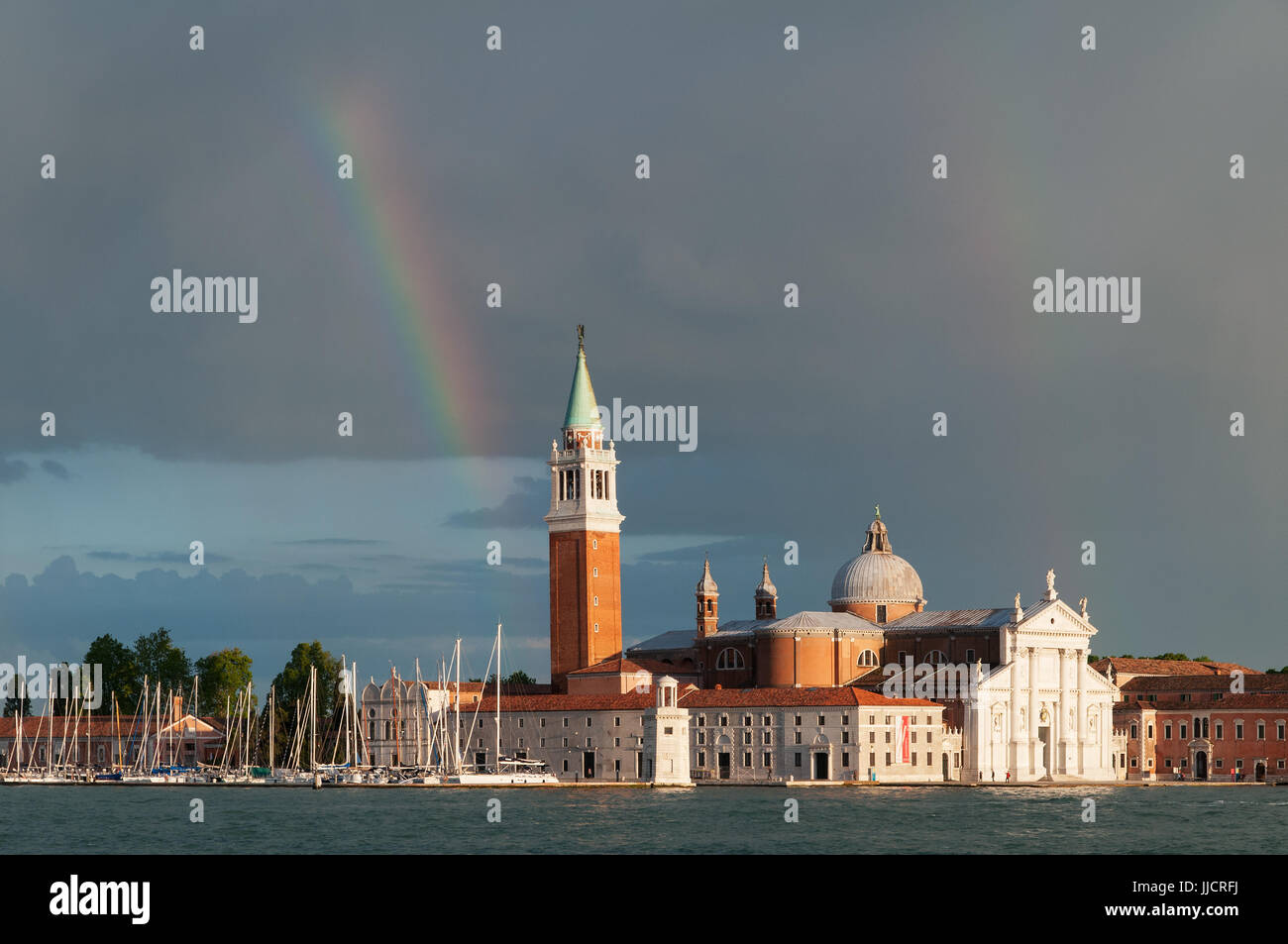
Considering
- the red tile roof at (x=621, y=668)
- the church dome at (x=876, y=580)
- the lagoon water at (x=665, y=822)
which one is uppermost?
the church dome at (x=876, y=580)

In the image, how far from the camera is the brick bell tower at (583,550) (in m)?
86.6

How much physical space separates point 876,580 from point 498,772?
20.2 metres

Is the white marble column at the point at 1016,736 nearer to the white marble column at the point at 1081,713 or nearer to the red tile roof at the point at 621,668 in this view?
the white marble column at the point at 1081,713

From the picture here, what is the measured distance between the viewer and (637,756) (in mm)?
79938

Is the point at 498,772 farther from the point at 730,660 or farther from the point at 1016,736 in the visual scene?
the point at 1016,736

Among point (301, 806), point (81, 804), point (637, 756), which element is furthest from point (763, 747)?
point (81, 804)

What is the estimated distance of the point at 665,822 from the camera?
168 feet

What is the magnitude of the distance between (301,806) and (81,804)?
35.1ft

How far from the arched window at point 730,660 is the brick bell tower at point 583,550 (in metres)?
4.89

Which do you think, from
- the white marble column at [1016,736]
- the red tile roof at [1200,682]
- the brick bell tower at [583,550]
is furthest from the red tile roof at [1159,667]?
the brick bell tower at [583,550]

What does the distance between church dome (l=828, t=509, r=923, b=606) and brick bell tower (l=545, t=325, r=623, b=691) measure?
10.9 metres

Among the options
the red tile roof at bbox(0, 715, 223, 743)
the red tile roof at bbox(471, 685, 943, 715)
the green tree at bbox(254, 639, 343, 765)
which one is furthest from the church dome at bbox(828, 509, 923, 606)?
the red tile roof at bbox(0, 715, 223, 743)
